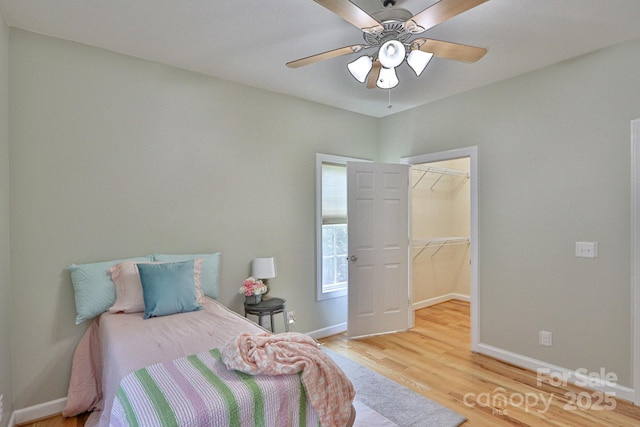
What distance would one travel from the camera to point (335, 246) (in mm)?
4242

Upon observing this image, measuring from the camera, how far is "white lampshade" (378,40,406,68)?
1.88 meters

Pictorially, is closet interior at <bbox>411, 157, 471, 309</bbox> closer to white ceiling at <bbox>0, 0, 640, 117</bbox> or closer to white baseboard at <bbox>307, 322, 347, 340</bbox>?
white baseboard at <bbox>307, 322, 347, 340</bbox>

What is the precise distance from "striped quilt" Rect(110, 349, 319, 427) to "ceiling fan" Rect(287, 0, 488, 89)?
1.76 m

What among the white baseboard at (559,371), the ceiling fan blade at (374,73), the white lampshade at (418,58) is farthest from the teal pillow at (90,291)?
the white baseboard at (559,371)

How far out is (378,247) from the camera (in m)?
4.05

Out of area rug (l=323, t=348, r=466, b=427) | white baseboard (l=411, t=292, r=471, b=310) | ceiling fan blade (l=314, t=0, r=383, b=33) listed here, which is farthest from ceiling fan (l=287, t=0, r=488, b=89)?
white baseboard (l=411, t=292, r=471, b=310)

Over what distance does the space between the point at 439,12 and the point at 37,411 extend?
11.9 ft

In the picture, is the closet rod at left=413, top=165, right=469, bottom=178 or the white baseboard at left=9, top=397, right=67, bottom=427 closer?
the white baseboard at left=9, top=397, right=67, bottom=427

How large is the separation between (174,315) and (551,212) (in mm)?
3262

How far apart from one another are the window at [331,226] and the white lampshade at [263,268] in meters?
0.78

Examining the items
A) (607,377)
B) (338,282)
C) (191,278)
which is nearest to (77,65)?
(191,278)

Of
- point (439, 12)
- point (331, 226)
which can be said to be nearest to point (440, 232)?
point (331, 226)

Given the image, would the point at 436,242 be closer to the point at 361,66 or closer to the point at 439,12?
the point at 361,66

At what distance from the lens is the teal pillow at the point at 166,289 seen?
239 centimetres
